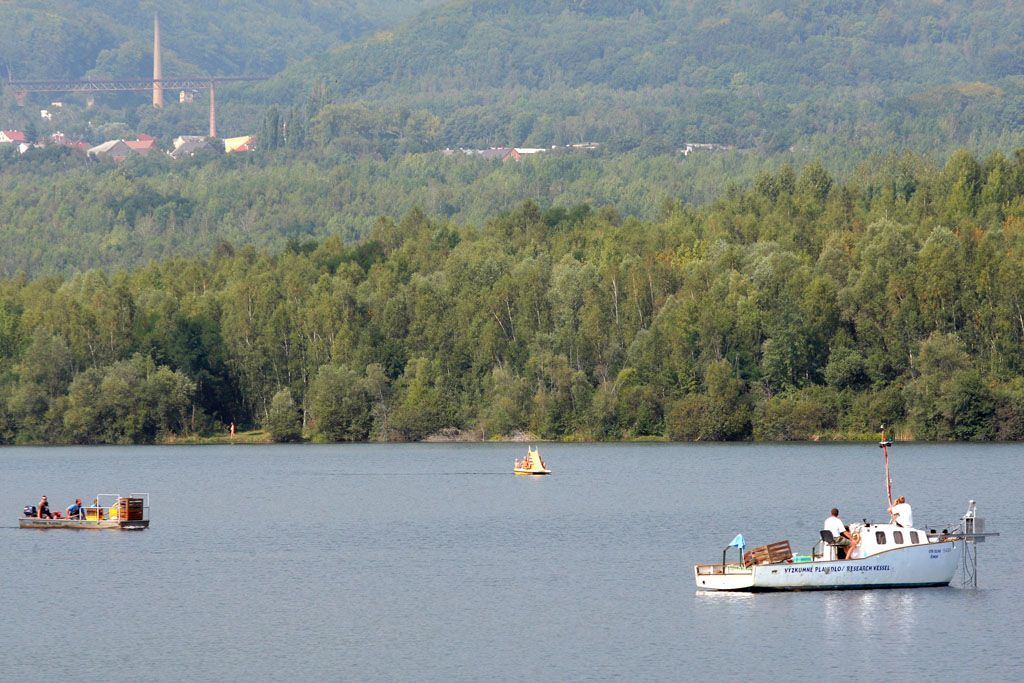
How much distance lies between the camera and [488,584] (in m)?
64.0

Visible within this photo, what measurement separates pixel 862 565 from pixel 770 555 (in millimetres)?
2744

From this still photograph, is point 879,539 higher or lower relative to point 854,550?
higher

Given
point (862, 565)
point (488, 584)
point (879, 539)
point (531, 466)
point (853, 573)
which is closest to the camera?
point (862, 565)

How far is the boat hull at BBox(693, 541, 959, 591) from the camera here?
5838 cm

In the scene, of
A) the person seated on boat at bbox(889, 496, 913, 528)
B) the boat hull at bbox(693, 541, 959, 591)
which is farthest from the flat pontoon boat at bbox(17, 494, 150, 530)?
the person seated on boat at bbox(889, 496, 913, 528)

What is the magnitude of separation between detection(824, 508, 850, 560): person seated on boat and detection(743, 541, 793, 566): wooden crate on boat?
1.39 m

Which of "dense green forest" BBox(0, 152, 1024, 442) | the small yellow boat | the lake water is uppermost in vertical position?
"dense green forest" BBox(0, 152, 1024, 442)

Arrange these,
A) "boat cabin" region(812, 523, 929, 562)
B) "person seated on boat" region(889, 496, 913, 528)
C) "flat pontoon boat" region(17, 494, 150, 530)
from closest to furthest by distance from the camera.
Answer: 1. "person seated on boat" region(889, 496, 913, 528)
2. "boat cabin" region(812, 523, 929, 562)
3. "flat pontoon boat" region(17, 494, 150, 530)

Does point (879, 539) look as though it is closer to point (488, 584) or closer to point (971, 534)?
point (971, 534)

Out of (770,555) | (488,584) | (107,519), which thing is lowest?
(488,584)

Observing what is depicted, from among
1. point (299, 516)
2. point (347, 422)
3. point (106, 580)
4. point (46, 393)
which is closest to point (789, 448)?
point (347, 422)

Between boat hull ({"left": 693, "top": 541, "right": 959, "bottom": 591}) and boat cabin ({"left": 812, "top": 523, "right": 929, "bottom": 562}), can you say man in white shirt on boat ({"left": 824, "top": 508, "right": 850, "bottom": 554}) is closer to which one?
boat cabin ({"left": 812, "top": 523, "right": 929, "bottom": 562})

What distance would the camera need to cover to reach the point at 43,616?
58406 mm

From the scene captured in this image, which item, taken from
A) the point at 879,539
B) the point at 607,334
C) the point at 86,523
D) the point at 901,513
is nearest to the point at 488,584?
the point at 879,539
